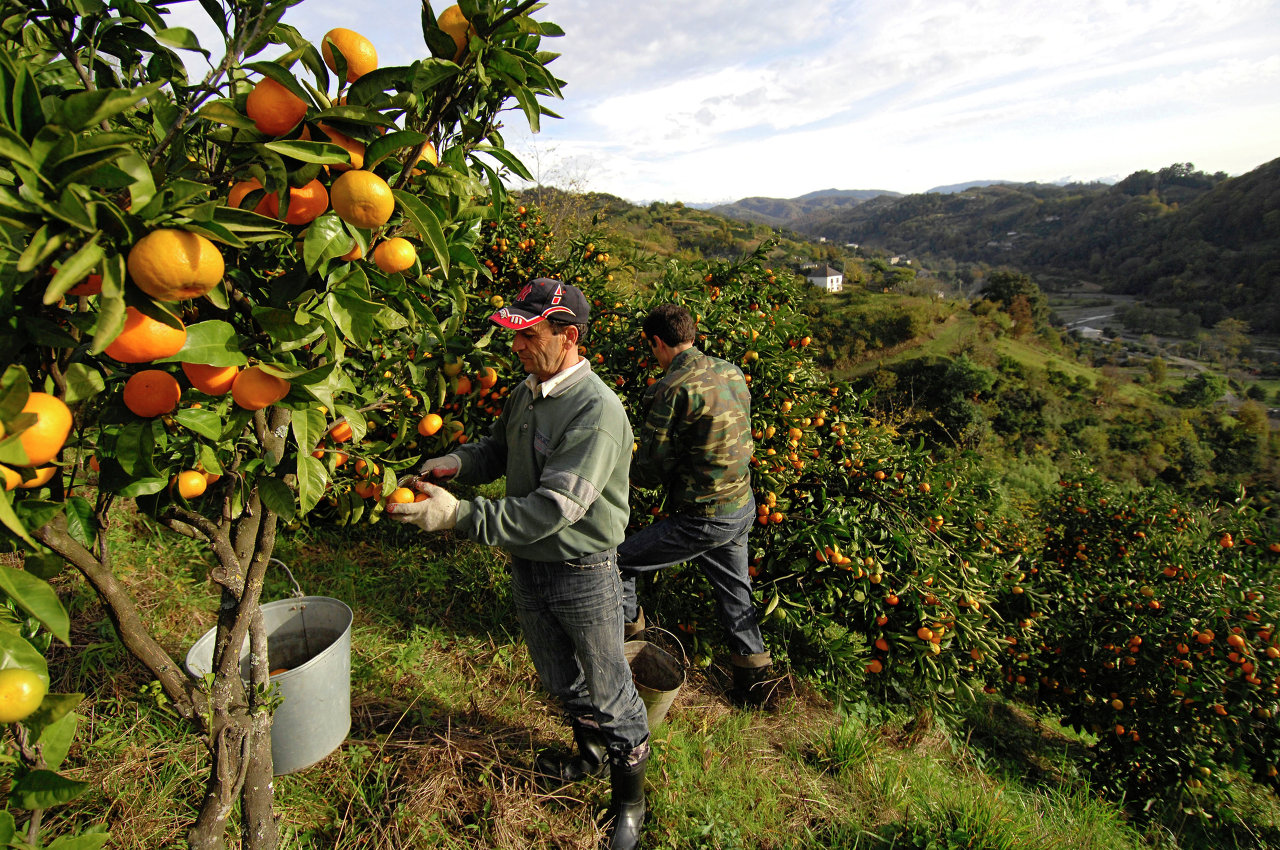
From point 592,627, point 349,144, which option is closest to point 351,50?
point 349,144

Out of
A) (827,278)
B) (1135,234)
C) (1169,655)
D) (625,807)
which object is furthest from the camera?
(1135,234)

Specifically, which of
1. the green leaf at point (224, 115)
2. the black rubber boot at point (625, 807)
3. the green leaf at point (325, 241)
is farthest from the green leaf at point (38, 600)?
the black rubber boot at point (625, 807)

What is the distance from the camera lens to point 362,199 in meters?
0.89

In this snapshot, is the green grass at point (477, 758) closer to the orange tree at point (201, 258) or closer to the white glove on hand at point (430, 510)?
the orange tree at point (201, 258)

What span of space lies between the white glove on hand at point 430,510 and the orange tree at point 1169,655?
11.5 feet

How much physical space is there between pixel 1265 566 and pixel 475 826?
5.05 meters

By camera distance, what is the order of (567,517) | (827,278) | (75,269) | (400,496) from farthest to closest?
(827,278), (567,517), (400,496), (75,269)

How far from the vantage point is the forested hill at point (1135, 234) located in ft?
153

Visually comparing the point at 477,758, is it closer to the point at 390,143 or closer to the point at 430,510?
the point at 430,510

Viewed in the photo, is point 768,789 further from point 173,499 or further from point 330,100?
point 330,100

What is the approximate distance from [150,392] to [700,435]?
2.05 meters

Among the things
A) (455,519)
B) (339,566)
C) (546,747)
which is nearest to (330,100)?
(455,519)

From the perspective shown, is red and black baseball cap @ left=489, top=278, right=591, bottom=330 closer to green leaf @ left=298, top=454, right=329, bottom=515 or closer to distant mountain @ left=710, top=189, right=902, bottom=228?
green leaf @ left=298, top=454, right=329, bottom=515

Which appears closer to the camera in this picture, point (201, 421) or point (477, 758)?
point (201, 421)
